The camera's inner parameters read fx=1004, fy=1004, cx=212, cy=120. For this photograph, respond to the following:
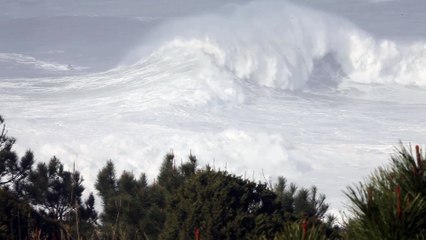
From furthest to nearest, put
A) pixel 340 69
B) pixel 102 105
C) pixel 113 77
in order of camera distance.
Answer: pixel 340 69 < pixel 113 77 < pixel 102 105

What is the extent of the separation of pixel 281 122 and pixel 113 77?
8.96 metres

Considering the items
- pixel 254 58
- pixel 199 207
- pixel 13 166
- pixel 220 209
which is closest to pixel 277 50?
pixel 254 58

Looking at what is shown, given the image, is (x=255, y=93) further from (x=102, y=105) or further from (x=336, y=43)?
(x=336, y=43)

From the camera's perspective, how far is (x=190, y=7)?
55.5m

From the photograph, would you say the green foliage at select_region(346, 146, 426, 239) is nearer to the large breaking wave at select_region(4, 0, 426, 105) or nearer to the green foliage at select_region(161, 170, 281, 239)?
the green foliage at select_region(161, 170, 281, 239)

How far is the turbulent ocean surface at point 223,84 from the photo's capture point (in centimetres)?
2725

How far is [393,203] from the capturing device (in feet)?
11.9

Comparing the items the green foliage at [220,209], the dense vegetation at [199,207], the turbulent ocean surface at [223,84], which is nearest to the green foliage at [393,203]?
the dense vegetation at [199,207]

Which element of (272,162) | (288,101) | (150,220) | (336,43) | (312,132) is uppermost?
(336,43)

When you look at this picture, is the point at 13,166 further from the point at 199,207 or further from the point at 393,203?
the point at 393,203

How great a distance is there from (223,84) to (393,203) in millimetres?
31805

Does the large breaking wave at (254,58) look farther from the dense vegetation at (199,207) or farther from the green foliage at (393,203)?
the green foliage at (393,203)

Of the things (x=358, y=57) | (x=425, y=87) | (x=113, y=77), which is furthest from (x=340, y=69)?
(x=113, y=77)

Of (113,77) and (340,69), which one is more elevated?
(340,69)
